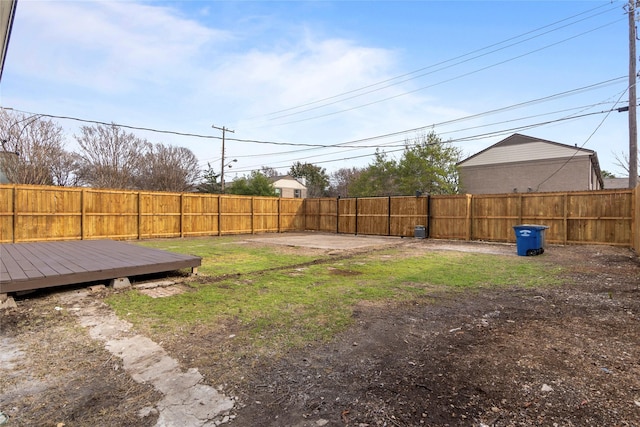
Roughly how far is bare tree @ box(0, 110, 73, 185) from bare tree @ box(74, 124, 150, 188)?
179cm

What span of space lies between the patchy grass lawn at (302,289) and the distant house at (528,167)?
1610 cm

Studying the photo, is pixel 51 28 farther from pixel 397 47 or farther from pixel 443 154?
pixel 443 154

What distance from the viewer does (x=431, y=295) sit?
498 centimetres

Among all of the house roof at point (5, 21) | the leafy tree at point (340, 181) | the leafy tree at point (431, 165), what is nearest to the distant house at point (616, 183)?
the leafy tree at point (431, 165)

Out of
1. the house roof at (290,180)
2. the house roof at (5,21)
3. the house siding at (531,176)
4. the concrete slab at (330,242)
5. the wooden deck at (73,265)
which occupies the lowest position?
the concrete slab at (330,242)

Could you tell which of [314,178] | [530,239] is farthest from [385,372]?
[314,178]

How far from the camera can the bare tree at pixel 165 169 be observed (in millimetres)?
27312

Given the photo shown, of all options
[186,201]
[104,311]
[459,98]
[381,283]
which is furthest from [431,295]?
[459,98]

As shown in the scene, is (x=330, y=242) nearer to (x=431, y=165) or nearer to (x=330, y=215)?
(x=330, y=215)

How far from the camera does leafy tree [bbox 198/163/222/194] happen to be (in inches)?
1273

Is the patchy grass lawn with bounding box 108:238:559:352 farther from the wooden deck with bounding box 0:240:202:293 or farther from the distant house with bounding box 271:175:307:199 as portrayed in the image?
the distant house with bounding box 271:175:307:199

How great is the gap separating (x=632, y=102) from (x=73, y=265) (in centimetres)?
1705

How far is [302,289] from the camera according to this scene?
5289mm

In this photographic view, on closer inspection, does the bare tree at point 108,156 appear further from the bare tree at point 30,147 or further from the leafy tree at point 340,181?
the leafy tree at point 340,181
